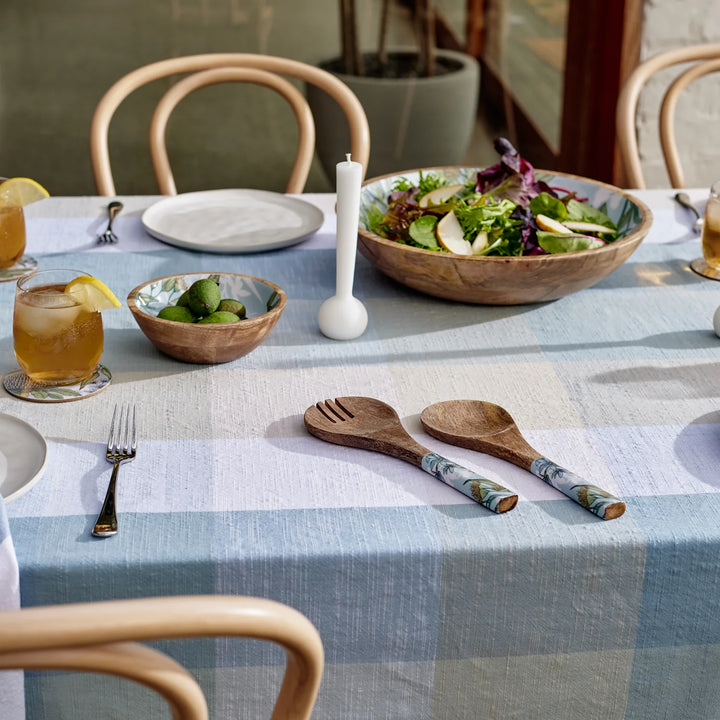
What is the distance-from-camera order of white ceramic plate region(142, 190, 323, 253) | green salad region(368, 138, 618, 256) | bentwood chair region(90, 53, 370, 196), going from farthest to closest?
bentwood chair region(90, 53, 370, 196) → white ceramic plate region(142, 190, 323, 253) → green salad region(368, 138, 618, 256)

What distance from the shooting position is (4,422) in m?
0.89

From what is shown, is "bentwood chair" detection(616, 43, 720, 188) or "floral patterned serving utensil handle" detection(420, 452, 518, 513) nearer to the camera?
"floral patterned serving utensil handle" detection(420, 452, 518, 513)

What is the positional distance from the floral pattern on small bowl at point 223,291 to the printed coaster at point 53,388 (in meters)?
0.11

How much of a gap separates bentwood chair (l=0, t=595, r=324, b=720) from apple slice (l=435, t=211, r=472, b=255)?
713 mm

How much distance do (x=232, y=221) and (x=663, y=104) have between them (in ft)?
3.13

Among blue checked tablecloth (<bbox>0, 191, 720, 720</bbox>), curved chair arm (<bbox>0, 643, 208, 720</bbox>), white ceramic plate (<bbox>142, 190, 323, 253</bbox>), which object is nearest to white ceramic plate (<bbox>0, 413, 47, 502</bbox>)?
blue checked tablecloth (<bbox>0, 191, 720, 720</bbox>)

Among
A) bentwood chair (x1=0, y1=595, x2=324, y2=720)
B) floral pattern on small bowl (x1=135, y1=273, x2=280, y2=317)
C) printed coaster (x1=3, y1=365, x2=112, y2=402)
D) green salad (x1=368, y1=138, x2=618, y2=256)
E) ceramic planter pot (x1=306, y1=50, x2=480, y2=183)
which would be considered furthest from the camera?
ceramic planter pot (x1=306, y1=50, x2=480, y2=183)

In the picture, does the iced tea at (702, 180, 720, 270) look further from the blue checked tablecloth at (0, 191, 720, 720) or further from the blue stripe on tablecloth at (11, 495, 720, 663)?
the blue stripe on tablecloth at (11, 495, 720, 663)

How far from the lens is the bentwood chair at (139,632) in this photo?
0.49m

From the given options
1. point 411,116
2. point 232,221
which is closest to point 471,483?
point 232,221

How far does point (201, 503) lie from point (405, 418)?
242 mm

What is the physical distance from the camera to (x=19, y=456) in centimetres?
85

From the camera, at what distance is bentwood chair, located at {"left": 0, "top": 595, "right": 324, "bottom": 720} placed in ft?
1.61

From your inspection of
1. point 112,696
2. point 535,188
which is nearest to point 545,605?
point 112,696
